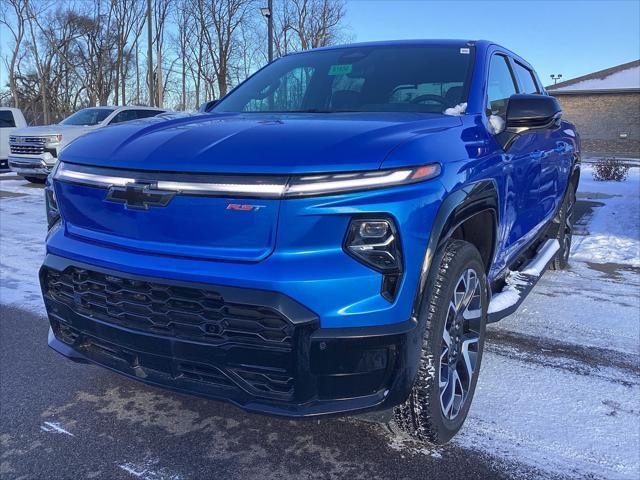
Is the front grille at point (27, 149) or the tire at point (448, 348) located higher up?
the front grille at point (27, 149)

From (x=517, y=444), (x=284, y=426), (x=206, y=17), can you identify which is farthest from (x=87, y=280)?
(x=206, y=17)

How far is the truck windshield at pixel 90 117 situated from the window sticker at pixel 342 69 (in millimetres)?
11537

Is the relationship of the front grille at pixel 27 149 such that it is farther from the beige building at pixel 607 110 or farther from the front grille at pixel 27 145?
the beige building at pixel 607 110

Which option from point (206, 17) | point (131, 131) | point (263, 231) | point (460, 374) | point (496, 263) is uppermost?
point (206, 17)

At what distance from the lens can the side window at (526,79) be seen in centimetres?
433

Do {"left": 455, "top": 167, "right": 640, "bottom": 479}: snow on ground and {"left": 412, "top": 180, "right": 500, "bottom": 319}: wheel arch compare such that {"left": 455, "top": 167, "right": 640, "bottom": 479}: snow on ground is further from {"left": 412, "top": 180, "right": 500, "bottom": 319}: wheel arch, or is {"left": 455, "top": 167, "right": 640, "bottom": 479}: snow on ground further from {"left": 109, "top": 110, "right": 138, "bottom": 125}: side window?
{"left": 109, "top": 110, "right": 138, "bottom": 125}: side window

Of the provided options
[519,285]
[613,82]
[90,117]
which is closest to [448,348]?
[519,285]

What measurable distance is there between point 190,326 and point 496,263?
1.88 m

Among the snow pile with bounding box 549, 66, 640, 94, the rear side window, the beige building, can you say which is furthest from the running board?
the snow pile with bounding box 549, 66, 640, 94

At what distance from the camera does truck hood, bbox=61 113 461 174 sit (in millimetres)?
2020

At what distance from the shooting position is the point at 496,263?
321 cm

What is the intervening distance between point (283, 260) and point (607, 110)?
122 feet

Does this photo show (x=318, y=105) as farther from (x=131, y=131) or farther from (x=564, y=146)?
(x=564, y=146)

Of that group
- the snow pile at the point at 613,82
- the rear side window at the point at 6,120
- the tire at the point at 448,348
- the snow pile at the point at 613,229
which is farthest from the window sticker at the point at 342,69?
the snow pile at the point at 613,82
